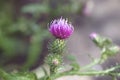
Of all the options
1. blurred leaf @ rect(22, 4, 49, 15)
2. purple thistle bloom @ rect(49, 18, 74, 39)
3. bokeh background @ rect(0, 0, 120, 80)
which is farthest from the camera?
blurred leaf @ rect(22, 4, 49, 15)

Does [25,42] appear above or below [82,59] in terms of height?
above

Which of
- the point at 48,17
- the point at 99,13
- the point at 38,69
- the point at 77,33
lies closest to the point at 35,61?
the point at 38,69

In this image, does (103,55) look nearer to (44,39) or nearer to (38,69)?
(38,69)

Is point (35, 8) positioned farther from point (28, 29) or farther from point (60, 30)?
point (60, 30)

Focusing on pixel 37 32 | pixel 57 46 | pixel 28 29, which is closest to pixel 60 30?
pixel 57 46

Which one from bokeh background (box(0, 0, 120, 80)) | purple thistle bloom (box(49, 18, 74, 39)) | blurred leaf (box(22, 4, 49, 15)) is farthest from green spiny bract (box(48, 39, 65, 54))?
blurred leaf (box(22, 4, 49, 15))

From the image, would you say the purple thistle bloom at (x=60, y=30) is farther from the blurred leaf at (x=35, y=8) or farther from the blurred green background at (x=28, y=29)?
the blurred leaf at (x=35, y=8)

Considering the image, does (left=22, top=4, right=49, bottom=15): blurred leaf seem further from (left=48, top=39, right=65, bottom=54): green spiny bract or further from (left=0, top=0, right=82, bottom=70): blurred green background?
(left=48, top=39, right=65, bottom=54): green spiny bract
